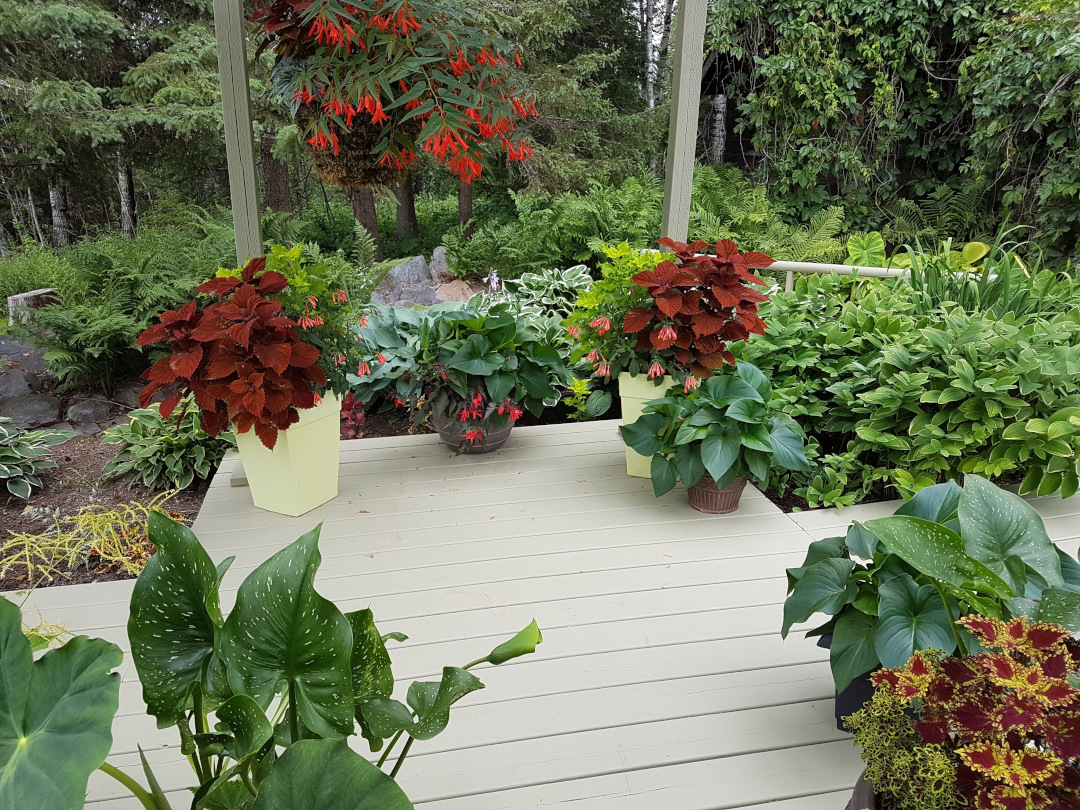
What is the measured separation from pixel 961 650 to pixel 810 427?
149 cm

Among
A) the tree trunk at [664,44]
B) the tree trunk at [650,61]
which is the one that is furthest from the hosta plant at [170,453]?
the tree trunk at [664,44]

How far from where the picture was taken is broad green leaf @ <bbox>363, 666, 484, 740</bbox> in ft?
2.95

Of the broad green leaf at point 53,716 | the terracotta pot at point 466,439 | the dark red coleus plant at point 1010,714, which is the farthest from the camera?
the terracotta pot at point 466,439

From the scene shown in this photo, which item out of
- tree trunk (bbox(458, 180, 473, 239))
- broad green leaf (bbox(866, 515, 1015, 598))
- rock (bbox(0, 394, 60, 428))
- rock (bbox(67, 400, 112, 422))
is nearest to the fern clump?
broad green leaf (bbox(866, 515, 1015, 598))

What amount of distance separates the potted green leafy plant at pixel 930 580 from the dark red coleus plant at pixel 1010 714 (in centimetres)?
17

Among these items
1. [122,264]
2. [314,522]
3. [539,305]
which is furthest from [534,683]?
[122,264]

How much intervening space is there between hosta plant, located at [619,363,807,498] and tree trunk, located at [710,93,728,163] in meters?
5.49

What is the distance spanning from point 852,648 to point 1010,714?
0.54m

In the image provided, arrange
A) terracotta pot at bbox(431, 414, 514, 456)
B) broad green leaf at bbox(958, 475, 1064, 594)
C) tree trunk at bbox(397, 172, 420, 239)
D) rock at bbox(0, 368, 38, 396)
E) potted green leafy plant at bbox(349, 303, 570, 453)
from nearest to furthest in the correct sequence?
1. broad green leaf at bbox(958, 475, 1064, 594)
2. potted green leafy plant at bbox(349, 303, 570, 453)
3. terracotta pot at bbox(431, 414, 514, 456)
4. rock at bbox(0, 368, 38, 396)
5. tree trunk at bbox(397, 172, 420, 239)

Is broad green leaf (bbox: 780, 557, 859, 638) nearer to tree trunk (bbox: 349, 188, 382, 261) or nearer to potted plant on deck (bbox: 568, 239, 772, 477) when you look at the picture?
potted plant on deck (bbox: 568, 239, 772, 477)

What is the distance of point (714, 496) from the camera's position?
91.1 inches

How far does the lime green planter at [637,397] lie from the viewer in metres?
2.51

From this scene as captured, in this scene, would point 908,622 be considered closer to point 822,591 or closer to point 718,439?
point 822,591

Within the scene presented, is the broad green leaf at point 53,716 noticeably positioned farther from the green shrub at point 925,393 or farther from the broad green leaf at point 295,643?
the green shrub at point 925,393
